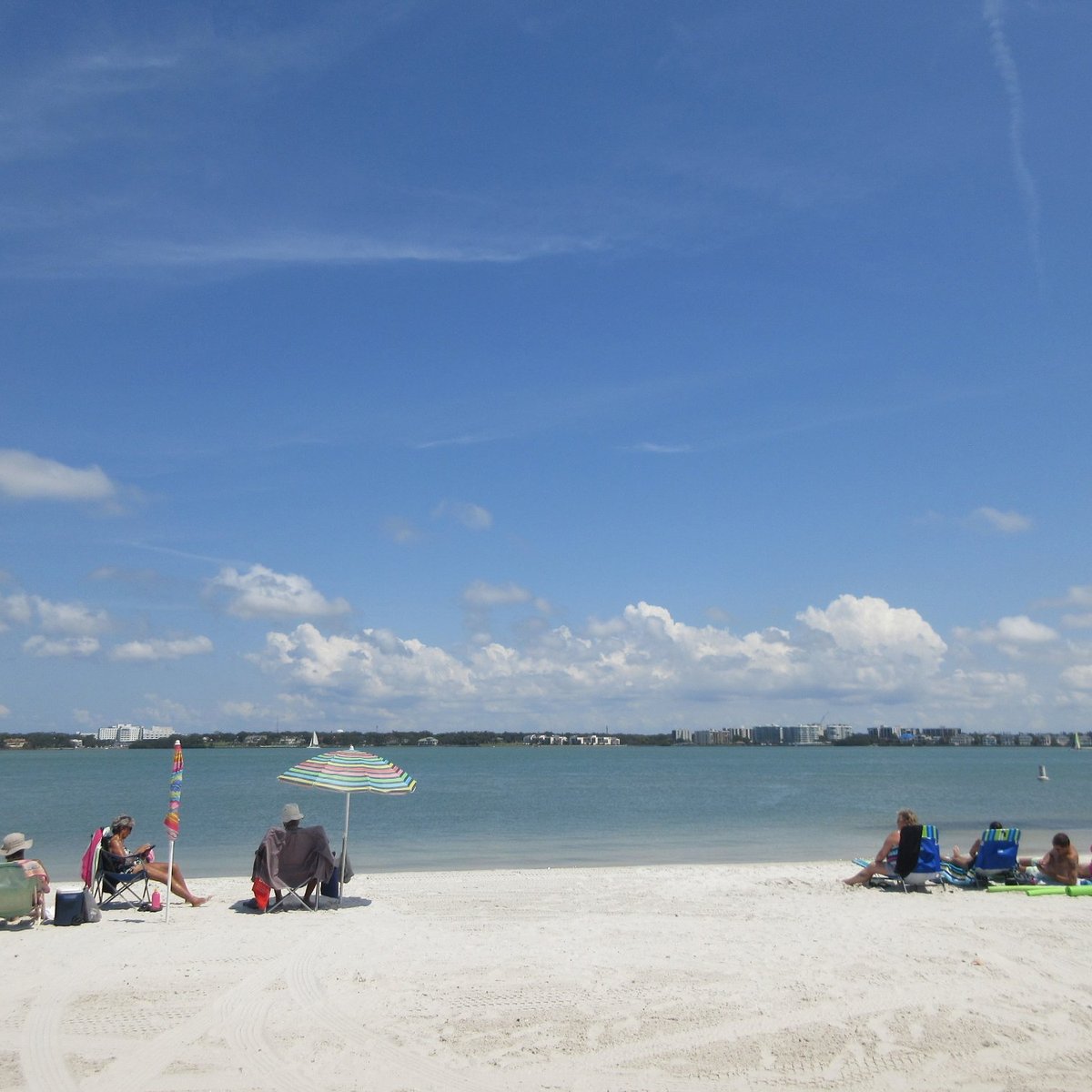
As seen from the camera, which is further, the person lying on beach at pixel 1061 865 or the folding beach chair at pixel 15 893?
the person lying on beach at pixel 1061 865

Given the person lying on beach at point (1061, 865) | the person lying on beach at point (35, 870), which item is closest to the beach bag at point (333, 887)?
the person lying on beach at point (35, 870)

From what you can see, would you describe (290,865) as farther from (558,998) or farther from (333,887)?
(558,998)

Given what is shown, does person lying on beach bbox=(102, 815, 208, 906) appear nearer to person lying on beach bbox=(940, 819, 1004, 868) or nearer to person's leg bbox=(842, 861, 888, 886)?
person's leg bbox=(842, 861, 888, 886)

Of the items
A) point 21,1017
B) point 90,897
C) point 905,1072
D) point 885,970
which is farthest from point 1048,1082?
point 90,897

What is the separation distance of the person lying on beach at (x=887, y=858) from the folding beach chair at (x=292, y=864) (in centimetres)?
643

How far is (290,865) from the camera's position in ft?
33.6

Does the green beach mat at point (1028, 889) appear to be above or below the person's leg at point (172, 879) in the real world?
above

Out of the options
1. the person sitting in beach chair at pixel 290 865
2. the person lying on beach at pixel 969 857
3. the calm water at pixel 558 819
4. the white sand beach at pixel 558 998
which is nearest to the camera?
the white sand beach at pixel 558 998

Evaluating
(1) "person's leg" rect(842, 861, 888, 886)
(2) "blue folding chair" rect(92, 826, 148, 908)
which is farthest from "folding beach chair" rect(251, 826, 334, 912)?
(1) "person's leg" rect(842, 861, 888, 886)

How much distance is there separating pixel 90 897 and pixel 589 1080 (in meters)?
6.44

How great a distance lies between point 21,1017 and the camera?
6.38 meters

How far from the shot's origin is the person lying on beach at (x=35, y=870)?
9370 mm

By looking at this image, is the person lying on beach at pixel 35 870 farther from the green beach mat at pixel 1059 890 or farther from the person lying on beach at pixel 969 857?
the green beach mat at pixel 1059 890

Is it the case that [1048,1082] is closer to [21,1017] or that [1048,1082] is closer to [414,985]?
[414,985]
